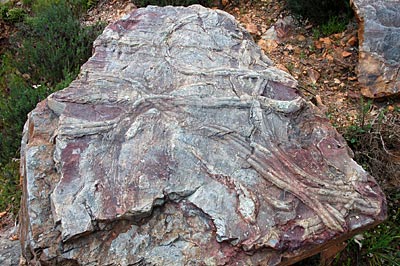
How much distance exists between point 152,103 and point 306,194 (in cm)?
107

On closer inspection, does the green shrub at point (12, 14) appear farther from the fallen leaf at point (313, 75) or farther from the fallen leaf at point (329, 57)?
the fallen leaf at point (329, 57)

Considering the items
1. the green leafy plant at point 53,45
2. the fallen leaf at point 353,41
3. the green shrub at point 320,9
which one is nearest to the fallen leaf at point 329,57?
the fallen leaf at point 353,41

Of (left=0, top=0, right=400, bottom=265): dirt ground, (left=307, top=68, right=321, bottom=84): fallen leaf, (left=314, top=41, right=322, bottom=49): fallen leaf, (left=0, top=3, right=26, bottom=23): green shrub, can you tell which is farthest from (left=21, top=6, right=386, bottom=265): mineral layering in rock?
(left=0, top=3, right=26, bottom=23): green shrub

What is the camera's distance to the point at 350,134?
13.6ft

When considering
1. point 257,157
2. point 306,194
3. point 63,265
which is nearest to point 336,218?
point 306,194

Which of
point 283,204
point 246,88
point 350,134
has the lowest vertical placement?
point 350,134

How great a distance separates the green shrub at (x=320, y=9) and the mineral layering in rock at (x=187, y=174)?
80.4 inches

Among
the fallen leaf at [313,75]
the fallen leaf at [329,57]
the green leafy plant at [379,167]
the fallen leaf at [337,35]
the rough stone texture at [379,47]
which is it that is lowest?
the green leafy plant at [379,167]

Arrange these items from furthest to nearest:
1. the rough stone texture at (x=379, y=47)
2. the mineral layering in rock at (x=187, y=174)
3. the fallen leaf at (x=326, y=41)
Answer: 1. the fallen leaf at (x=326, y=41)
2. the rough stone texture at (x=379, y=47)
3. the mineral layering in rock at (x=187, y=174)

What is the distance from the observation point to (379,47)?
4.46m

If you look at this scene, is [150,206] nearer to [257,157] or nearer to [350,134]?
[257,157]

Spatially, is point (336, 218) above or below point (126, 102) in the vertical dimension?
below

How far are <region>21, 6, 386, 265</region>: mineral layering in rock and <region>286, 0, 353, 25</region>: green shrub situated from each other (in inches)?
80.4

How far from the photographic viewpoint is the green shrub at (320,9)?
515 cm
